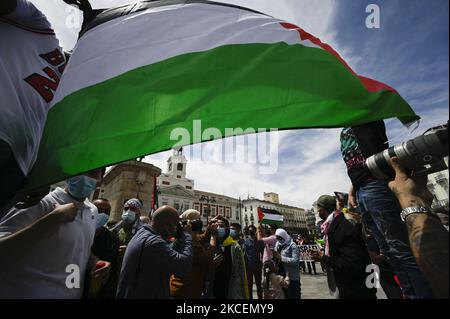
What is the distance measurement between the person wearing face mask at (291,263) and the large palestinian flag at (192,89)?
189 inches

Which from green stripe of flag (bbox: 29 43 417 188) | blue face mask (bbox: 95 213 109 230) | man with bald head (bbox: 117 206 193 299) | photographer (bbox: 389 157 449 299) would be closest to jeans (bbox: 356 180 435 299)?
photographer (bbox: 389 157 449 299)

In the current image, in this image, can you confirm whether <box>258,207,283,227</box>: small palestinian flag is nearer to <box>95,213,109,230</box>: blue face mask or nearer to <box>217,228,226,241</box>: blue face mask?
<box>217,228,226,241</box>: blue face mask

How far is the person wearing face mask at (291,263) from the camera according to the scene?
4.98 m

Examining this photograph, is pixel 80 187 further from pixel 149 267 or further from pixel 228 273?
pixel 228 273

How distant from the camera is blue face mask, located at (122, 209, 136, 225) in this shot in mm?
4590

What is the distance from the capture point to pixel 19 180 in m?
1.33

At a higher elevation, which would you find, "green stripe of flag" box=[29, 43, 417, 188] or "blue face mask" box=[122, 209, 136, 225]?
"blue face mask" box=[122, 209, 136, 225]

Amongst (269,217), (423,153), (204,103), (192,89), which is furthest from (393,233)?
(269,217)

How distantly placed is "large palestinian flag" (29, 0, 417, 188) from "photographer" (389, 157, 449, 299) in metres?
0.31

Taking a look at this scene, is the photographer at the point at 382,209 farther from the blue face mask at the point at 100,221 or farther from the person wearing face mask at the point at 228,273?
the blue face mask at the point at 100,221

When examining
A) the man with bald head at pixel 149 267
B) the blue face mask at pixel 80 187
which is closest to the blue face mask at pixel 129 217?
the man with bald head at pixel 149 267

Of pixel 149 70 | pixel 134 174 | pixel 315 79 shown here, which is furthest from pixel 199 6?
pixel 134 174

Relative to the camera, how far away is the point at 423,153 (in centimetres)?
90
